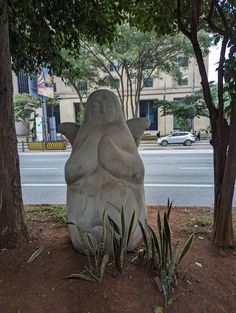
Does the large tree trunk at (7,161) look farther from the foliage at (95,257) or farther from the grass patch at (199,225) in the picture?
the grass patch at (199,225)

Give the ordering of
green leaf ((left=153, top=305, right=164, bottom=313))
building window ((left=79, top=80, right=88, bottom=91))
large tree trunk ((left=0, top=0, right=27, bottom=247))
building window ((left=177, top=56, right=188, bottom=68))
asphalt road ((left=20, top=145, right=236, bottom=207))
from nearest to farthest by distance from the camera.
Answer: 1. green leaf ((left=153, top=305, right=164, bottom=313))
2. large tree trunk ((left=0, top=0, right=27, bottom=247))
3. asphalt road ((left=20, top=145, right=236, bottom=207))
4. building window ((left=177, top=56, right=188, bottom=68))
5. building window ((left=79, top=80, right=88, bottom=91))

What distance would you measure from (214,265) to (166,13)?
272cm

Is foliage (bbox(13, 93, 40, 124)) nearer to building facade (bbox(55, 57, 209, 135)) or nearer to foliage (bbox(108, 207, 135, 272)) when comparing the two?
building facade (bbox(55, 57, 209, 135))

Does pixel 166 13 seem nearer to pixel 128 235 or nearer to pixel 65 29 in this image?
pixel 65 29

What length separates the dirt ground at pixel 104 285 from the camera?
85.2 inches

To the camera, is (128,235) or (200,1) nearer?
(128,235)

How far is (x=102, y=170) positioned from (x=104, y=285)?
0.93 meters

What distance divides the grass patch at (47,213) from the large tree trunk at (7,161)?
0.91 meters

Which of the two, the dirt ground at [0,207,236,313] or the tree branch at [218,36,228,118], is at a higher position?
the tree branch at [218,36,228,118]

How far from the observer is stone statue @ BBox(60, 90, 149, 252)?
2.62 metres

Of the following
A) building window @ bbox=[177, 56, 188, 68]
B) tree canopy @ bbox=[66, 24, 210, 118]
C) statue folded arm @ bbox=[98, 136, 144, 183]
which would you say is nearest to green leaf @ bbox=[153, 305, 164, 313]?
statue folded arm @ bbox=[98, 136, 144, 183]

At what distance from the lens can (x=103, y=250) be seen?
239 centimetres

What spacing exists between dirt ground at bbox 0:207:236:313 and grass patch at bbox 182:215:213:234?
0.33 m

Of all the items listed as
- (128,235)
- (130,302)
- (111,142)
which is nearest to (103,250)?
(128,235)
